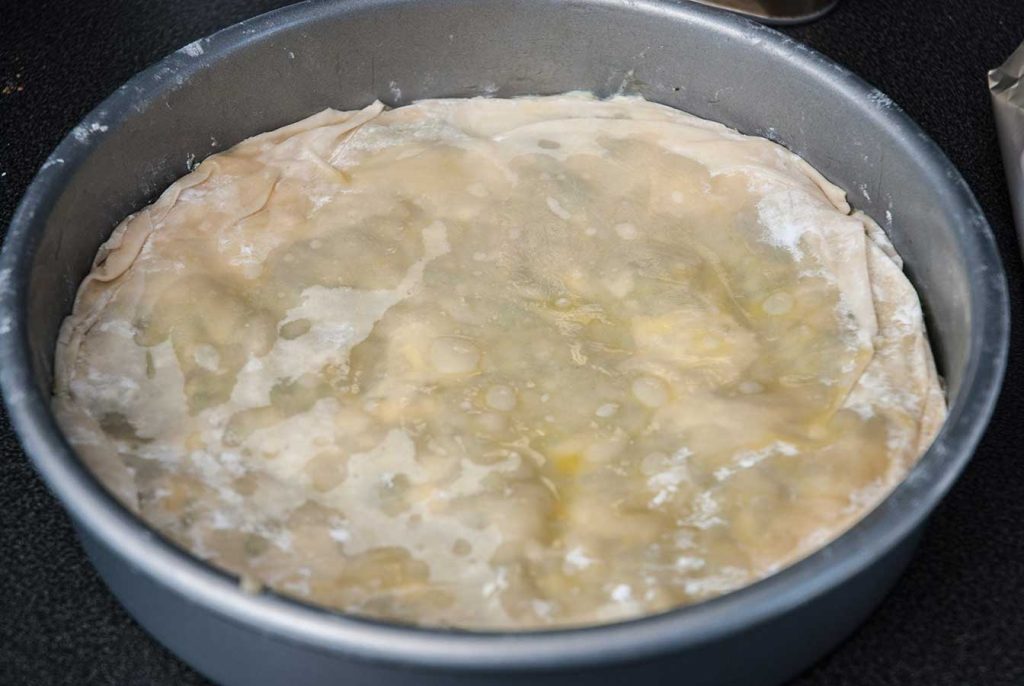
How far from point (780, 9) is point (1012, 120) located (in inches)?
20.9

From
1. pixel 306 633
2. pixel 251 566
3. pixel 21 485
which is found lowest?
pixel 21 485

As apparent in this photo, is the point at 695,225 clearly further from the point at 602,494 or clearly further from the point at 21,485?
the point at 21,485

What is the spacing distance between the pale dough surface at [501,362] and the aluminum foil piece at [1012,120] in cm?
35

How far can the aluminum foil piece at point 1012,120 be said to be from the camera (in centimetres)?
181

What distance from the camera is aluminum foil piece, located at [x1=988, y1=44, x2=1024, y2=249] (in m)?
1.81

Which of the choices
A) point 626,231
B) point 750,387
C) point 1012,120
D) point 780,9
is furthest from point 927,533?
point 780,9

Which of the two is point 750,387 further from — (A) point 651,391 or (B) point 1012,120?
(B) point 1012,120

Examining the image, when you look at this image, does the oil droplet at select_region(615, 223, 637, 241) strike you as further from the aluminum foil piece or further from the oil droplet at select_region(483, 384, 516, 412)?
the aluminum foil piece

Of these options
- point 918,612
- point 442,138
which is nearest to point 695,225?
point 442,138

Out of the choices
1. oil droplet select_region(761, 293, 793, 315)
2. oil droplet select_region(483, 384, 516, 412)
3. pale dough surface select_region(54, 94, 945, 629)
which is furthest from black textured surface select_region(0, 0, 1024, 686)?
oil droplet select_region(483, 384, 516, 412)

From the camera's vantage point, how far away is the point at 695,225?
1624 mm

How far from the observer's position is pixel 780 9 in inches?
87.3

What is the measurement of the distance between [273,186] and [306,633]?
761 mm

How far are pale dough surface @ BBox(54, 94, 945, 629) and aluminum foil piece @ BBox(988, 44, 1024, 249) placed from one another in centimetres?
35
